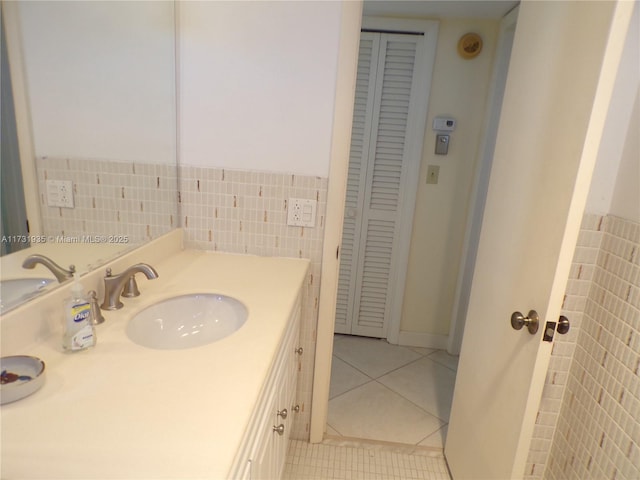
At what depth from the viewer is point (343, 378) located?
233cm

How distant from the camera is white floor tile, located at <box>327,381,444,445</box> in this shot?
1.89 meters

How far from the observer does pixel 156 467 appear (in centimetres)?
56

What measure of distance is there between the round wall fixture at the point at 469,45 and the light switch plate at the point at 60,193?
2201 millimetres

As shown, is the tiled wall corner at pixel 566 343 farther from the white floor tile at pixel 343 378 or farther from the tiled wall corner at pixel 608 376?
the white floor tile at pixel 343 378

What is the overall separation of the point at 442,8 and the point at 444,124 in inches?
24.6

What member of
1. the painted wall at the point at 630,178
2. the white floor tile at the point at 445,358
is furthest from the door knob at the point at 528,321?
the white floor tile at the point at 445,358

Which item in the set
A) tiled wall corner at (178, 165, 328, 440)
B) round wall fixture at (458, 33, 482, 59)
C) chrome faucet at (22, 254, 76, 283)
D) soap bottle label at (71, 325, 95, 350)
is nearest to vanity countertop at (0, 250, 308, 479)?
soap bottle label at (71, 325, 95, 350)

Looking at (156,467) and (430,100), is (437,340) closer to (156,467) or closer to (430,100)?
(430,100)

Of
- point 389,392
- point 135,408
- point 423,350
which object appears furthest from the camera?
point 423,350

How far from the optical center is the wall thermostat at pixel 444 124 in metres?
2.33

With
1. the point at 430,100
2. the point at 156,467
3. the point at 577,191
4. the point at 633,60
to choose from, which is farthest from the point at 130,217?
the point at 430,100

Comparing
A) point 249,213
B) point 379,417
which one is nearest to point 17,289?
point 249,213

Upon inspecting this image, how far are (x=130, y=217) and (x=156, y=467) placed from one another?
2.96ft

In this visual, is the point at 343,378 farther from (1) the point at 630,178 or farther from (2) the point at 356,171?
(1) the point at 630,178
